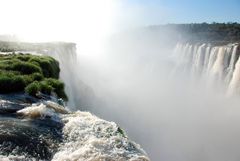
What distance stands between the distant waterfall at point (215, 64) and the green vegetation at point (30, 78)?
1694 inches

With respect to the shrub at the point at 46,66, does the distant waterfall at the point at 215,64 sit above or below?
below

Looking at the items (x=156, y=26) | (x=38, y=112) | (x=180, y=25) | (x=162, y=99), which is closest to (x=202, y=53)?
(x=162, y=99)

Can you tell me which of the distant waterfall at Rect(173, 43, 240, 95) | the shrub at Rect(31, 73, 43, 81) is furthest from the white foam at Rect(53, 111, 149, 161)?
the distant waterfall at Rect(173, 43, 240, 95)

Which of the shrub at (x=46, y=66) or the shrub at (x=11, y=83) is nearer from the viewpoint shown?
the shrub at (x=11, y=83)

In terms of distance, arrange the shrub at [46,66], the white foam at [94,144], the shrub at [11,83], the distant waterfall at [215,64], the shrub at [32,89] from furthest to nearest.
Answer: the distant waterfall at [215,64]
the shrub at [46,66]
the shrub at [11,83]
the shrub at [32,89]
the white foam at [94,144]

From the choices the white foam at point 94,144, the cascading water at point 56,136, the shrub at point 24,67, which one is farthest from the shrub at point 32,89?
the shrub at point 24,67

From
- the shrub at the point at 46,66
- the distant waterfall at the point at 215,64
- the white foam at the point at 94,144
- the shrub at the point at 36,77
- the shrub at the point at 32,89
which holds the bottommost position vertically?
the distant waterfall at the point at 215,64

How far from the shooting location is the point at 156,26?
181625 millimetres

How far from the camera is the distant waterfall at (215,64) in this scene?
67.6 metres

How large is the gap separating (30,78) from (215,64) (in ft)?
181

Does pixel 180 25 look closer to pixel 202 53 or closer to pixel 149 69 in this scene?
pixel 149 69

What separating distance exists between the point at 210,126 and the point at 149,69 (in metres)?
48.0

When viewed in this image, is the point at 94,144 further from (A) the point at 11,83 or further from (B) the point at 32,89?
(A) the point at 11,83

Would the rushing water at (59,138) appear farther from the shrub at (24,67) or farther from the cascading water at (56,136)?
the shrub at (24,67)
